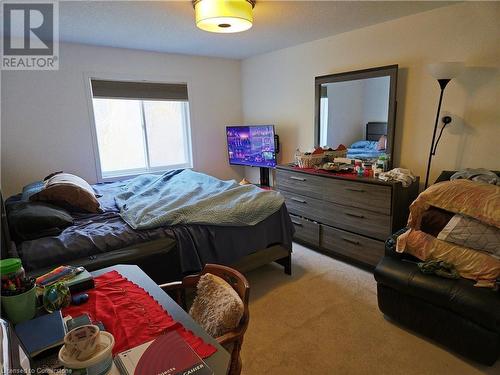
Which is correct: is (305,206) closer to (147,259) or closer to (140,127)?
(147,259)

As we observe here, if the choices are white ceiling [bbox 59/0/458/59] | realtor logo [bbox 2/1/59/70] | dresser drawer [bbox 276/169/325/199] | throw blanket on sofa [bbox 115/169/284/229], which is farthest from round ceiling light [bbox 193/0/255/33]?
dresser drawer [bbox 276/169/325/199]

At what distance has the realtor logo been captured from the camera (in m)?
2.39

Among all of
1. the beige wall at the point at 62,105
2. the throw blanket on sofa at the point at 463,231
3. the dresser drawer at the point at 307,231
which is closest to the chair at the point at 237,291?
the throw blanket on sofa at the point at 463,231

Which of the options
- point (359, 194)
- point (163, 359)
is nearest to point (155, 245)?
point (163, 359)

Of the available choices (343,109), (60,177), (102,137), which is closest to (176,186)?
(60,177)

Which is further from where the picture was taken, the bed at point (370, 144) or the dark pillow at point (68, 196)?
the bed at point (370, 144)

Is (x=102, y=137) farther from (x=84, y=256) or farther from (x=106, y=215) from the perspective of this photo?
(x=84, y=256)

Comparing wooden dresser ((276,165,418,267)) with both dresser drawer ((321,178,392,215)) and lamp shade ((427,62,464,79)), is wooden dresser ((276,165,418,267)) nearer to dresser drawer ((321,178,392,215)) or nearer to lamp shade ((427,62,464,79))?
dresser drawer ((321,178,392,215))

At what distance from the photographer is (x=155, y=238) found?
2.15 m

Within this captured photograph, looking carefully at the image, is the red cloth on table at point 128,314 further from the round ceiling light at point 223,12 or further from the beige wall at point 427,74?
the beige wall at point 427,74

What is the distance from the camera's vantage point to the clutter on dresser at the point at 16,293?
39.4 inches

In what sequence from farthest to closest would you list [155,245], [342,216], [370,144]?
[370,144] < [342,216] < [155,245]

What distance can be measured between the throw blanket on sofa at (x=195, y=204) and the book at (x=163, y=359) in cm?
133

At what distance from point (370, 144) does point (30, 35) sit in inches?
145
